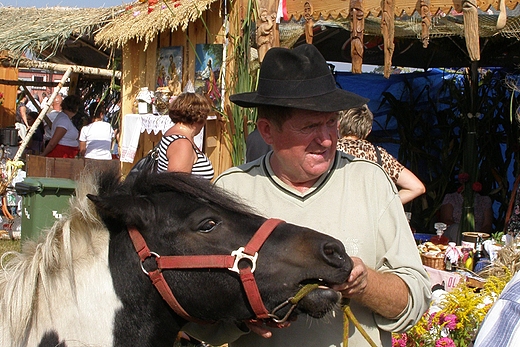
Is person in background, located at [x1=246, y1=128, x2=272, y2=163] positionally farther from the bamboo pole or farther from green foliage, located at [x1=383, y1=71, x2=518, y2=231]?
the bamboo pole

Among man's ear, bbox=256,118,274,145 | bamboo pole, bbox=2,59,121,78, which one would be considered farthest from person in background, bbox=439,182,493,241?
bamboo pole, bbox=2,59,121,78

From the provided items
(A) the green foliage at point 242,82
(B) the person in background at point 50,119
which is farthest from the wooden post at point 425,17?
(B) the person in background at point 50,119

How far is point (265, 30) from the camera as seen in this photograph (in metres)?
5.30

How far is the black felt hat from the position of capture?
193cm

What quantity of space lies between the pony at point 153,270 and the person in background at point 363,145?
2755 mm

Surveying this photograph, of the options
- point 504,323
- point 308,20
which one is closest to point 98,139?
point 308,20

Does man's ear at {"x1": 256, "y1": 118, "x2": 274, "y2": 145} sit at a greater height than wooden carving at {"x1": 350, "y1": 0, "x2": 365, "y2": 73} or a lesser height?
lesser

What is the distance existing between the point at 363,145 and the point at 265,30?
1522 millimetres

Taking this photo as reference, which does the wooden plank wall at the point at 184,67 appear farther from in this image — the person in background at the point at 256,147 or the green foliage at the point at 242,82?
the person in background at the point at 256,147

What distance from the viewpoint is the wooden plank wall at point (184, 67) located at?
6859 mm

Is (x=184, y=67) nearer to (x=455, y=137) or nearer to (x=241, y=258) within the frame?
(x=455, y=137)

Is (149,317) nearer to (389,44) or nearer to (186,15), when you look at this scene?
(389,44)

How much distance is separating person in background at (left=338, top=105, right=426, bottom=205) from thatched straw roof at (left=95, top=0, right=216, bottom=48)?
2.63 metres

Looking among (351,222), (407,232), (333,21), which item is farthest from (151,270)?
(333,21)
